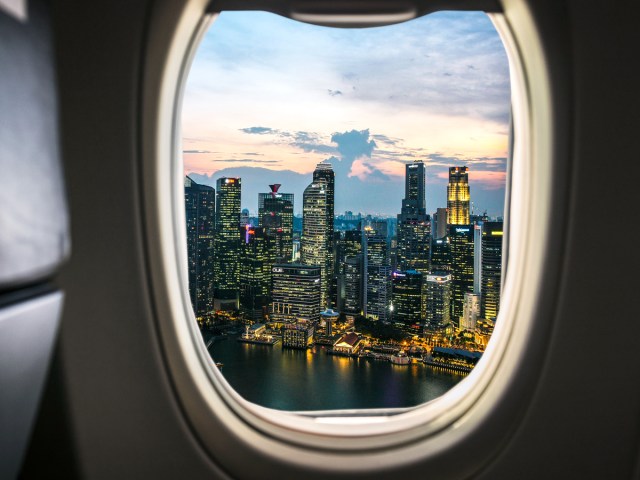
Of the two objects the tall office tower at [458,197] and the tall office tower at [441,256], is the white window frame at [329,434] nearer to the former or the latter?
the tall office tower at [458,197]

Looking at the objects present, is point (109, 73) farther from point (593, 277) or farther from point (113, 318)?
point (593, 277)

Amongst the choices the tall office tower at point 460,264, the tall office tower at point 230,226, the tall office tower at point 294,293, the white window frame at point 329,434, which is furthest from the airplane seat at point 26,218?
the tall office tower at point 460,264

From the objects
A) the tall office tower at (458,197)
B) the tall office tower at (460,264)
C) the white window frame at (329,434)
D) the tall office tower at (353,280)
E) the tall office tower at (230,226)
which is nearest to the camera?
the white window frame at (329,434)

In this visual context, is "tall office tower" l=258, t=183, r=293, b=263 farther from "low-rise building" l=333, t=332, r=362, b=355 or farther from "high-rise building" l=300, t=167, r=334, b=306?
"low-rise building" l=333, t=332, r=362, b=355

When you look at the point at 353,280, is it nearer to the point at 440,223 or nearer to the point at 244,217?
the point at 440,223

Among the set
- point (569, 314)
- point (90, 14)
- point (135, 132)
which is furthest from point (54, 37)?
point (569, 314)

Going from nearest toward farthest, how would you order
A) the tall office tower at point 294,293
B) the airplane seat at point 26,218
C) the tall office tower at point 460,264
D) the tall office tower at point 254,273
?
the airplane seat at point 26,218
the tall office tower at point 460,264
the tall office tower at point 254,273
the tall office tower at point 294,293

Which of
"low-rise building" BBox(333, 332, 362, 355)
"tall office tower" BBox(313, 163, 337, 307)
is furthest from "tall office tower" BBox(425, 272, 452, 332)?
"tall office tower" BBox(313, 163, 337, 307)

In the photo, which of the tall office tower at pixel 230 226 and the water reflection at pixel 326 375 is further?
the water reflection at pixel 326 375

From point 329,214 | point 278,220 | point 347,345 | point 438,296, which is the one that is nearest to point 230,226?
point 278,220
